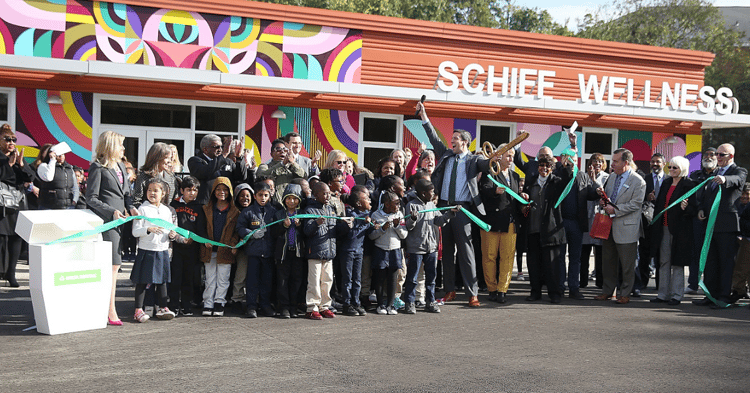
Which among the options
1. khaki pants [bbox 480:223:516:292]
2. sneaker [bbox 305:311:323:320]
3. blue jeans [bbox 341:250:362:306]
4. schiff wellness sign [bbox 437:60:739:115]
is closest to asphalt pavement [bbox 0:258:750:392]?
sneaker [bbox 305:311:323:320]

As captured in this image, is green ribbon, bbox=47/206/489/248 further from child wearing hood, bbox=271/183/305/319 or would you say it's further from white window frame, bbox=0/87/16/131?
white window frame, bbox=0/87/16/131

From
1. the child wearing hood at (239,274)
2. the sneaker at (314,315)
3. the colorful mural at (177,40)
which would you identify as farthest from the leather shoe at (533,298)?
the colorful mural at (177,40)

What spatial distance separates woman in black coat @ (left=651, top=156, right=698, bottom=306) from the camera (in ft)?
32.2

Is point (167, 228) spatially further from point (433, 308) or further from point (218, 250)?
point (433, 308)

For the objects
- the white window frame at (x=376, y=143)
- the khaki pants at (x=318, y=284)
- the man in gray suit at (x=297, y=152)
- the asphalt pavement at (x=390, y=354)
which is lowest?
the asphalt pavement at (x=390, y=354)

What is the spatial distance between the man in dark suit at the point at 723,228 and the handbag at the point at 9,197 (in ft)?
29.3

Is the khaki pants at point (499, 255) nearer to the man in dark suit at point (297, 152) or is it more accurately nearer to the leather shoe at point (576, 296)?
the leather shoe at point (576, 296)

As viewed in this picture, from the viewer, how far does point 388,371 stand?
18.6 feet

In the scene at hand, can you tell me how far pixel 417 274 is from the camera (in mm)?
8562

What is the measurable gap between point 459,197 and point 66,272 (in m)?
4.70

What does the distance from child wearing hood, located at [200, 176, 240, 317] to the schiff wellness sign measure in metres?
9.57

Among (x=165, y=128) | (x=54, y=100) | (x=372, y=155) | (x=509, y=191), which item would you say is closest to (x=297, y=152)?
(x=509, y=191)

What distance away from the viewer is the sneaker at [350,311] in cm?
821

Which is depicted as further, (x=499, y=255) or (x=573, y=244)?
(x=573, y=244)
